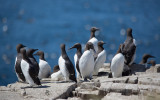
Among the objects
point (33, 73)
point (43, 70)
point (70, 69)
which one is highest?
point (43, 70)

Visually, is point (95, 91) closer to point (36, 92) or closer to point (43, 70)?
point (36, 92)

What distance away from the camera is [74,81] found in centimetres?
954

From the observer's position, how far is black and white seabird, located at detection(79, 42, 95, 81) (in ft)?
32.8

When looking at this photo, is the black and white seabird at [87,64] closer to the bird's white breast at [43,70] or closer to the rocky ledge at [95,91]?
the rocky ledge at [95,91]

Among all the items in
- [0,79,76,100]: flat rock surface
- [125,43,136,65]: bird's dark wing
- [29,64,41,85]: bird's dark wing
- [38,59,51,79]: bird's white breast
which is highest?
Answer: [125,43,136,65]: bird's dark wing

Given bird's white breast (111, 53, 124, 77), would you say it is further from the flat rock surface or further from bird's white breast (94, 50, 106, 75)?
the flat rock surface

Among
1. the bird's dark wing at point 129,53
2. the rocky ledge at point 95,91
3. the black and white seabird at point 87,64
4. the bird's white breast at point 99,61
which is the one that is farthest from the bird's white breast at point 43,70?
the bird's dark wing at point 129,53

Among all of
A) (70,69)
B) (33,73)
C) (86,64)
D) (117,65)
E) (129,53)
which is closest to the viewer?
(33,73)

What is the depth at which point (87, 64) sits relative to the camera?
10.0 metres

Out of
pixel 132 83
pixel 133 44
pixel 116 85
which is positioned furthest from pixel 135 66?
pixel 116 85

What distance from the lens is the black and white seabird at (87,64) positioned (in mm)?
10000

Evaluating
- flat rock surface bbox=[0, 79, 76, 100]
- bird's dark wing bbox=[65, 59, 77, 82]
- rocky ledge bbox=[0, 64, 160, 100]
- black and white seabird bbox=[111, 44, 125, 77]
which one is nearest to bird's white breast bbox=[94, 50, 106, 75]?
black and white seabird bbox=[111, 44, 125, 77]

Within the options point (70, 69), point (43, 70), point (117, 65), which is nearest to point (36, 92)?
point (70, 69)

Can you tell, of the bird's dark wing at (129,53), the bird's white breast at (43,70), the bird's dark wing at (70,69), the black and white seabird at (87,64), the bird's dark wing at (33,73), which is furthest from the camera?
the bird's white breast at (43,70)
